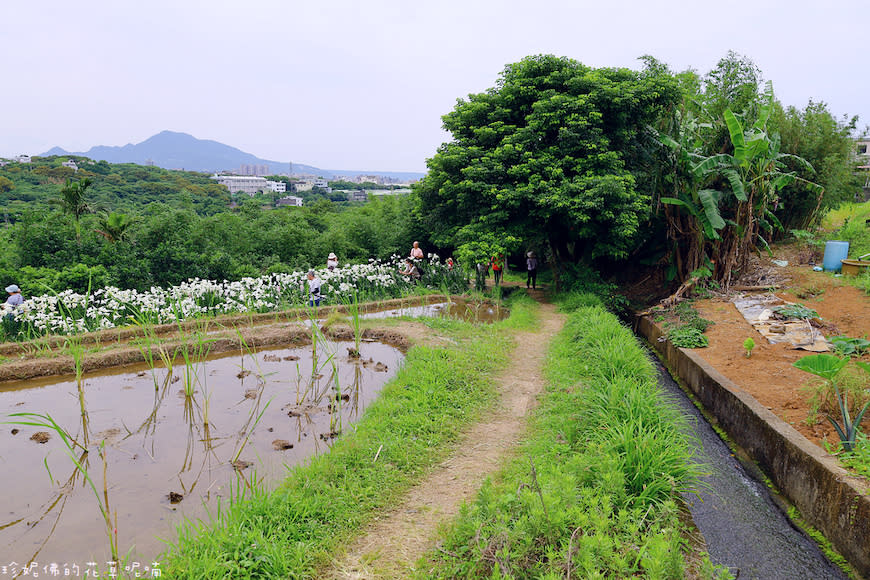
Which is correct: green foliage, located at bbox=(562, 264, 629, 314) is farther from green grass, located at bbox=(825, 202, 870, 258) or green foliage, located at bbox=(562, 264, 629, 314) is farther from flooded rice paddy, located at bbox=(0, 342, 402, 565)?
flooded rice paddy, located at bbox=(0, 342, 402, 565)

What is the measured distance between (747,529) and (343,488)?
10.8 ft

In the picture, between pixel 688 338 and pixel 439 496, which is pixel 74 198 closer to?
pixel 439 496

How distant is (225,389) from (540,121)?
797 cm

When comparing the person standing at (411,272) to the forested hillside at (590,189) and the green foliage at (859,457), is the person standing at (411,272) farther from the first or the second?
the green foliage at (859,457)

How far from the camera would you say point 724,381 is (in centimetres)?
595

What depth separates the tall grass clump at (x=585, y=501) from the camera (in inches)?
109

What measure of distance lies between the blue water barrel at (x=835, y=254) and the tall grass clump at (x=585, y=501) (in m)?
8.19

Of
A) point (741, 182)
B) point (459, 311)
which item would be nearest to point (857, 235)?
point (741, 182)

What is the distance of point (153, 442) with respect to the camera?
4828 millimetres

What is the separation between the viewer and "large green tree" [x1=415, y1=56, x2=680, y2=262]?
32.2ft

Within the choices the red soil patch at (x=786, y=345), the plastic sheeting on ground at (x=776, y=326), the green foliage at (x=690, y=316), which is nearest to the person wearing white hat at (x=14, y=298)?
the red soil patch at (x=786, y=345)

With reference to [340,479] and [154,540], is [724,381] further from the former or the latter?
[154,540]

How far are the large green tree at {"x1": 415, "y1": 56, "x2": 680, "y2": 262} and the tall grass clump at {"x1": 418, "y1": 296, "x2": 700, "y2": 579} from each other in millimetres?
5536

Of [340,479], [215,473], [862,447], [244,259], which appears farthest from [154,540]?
[244,259]
